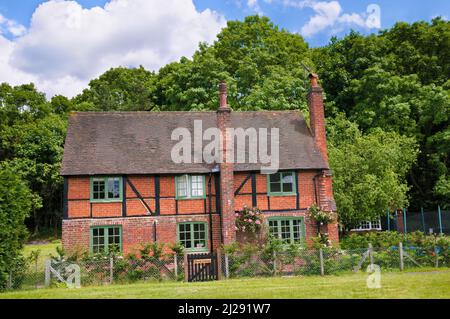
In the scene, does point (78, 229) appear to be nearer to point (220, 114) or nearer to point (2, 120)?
point (220, 114)

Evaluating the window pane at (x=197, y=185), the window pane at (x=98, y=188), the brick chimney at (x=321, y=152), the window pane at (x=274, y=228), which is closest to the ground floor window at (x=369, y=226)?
the brick chimney at (x=321, y=152)

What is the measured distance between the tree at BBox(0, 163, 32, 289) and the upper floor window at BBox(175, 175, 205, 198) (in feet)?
23.1

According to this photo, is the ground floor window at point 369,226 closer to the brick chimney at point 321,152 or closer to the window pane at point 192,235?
the brick chimney at point 321,152

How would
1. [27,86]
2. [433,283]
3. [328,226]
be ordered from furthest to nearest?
[27,86]
[328,226]
[433,283]

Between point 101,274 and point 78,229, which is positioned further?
point 78,229

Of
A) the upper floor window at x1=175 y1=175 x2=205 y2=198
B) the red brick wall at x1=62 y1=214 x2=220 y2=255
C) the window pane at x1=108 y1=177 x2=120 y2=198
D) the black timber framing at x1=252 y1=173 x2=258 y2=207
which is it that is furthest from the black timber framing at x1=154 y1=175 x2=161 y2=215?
the black timber framing at x1=252 y1=173 x2=258 y2=207

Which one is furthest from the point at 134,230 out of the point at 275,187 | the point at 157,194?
the point at 275,187

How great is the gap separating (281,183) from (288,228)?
7.14 ft

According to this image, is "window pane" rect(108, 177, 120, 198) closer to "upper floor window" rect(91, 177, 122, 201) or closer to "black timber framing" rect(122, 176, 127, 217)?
"upper floor window" rect(91, 177, 122, 201)

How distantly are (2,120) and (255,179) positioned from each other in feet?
102

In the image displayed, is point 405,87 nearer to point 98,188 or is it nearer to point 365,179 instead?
point 365,179

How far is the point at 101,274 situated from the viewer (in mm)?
18500

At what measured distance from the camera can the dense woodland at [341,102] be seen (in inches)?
1094
